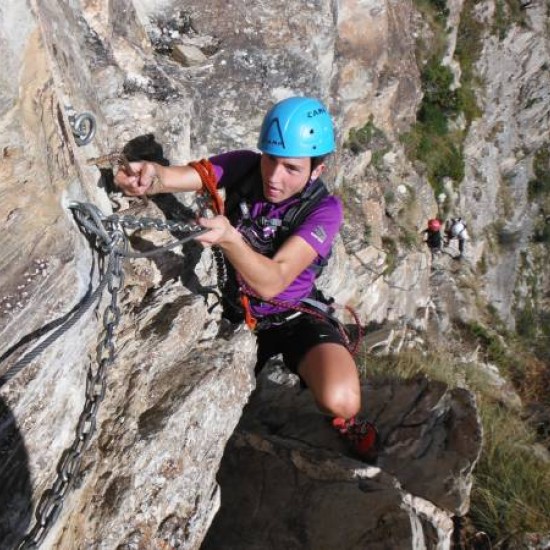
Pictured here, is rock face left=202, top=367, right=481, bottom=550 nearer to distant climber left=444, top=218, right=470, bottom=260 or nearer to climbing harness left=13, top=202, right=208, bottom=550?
climbing harness left=13, top=202, right=208, bottom=550

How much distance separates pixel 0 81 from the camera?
225 cm

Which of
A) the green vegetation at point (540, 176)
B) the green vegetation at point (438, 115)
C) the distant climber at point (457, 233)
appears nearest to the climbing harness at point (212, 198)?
the green vegetation at point (438, 115)

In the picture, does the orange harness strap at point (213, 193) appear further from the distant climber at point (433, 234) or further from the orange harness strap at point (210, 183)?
the distant climber at point (433, 234)

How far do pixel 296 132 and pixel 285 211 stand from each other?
0.59 m

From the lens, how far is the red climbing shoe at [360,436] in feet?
14.5

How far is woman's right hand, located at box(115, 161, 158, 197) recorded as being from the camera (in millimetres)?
3744

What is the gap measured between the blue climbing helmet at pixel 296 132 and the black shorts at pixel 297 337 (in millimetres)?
→ 1408

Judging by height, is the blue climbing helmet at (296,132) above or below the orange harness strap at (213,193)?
above

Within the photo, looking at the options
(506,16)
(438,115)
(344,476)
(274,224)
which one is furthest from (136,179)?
(506,16)

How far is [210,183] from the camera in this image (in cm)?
422

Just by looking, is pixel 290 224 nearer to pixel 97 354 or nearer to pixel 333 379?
pixel 333 379

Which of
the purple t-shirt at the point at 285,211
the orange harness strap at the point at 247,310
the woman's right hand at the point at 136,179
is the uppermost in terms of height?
the woman's right hand at the point at 136,179

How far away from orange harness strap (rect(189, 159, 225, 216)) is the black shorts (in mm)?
1134

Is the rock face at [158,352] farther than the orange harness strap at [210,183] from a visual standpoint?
No
